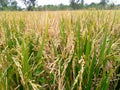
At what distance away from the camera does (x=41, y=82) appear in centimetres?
82

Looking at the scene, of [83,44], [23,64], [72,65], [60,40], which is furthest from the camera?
[60,40]

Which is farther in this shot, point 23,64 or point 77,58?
point 77,58

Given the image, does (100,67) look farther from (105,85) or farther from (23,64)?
(23,64)

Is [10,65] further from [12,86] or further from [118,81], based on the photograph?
[118,81]

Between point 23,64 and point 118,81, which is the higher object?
point 23,64

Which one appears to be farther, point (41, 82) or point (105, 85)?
point (41, 82)

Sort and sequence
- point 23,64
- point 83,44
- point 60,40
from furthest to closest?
point 60,40 → point 83,44 → point 23,64

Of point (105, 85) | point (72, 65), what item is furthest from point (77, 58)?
point (105, 85)

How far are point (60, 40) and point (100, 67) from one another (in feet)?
1.06

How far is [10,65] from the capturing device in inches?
29.8

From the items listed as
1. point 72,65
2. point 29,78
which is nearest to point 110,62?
point 72,65

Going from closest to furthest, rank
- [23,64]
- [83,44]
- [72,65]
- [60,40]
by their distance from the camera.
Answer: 1. [23,64]
2. [72,65]
3. [83,44]
4. [60,40]

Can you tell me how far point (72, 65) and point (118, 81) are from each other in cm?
19

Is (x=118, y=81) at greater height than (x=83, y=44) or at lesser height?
lesser
